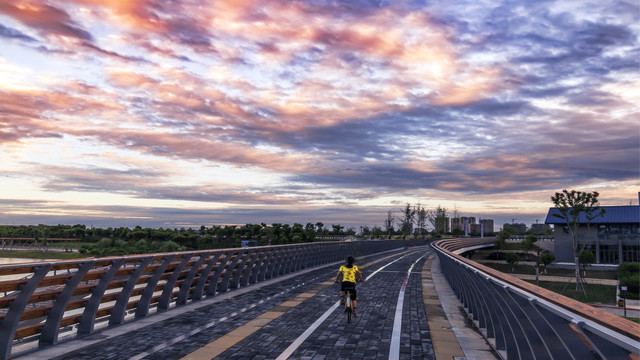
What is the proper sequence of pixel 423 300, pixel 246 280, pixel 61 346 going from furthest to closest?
pixel 246 280 < pixel 423 300 < pixel 61 346

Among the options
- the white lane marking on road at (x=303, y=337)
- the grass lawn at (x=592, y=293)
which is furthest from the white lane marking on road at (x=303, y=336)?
the grass lawn at (x=592, y=293)

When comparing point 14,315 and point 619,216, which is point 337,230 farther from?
point 14,315

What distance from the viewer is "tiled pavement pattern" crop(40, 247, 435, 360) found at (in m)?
8.29

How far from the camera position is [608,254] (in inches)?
3211

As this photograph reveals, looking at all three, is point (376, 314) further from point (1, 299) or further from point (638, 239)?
point (638, 239)

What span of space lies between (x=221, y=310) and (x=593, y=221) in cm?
8799

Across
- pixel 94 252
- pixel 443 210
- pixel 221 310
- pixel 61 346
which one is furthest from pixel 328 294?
pixel 443 210

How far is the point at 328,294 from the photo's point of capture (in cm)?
1658

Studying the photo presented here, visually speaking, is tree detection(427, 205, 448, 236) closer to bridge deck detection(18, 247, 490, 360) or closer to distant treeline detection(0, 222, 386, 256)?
distant treeline detection(0, 222, 386, 256)

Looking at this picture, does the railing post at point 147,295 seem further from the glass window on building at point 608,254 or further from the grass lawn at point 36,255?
the grass lawn at point 36,255

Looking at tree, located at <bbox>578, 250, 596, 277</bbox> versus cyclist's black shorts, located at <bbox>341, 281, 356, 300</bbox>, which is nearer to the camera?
cyclist's black shorts, located at <bbox>341, 281, 356, 300</bbox>

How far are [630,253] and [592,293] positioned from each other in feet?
69.1

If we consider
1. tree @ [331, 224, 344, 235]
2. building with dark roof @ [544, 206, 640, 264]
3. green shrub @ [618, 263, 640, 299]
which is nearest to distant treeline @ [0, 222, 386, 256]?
tree @ [331, 224, 344, 235]

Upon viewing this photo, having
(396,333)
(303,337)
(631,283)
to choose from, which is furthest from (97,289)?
(631,283)
